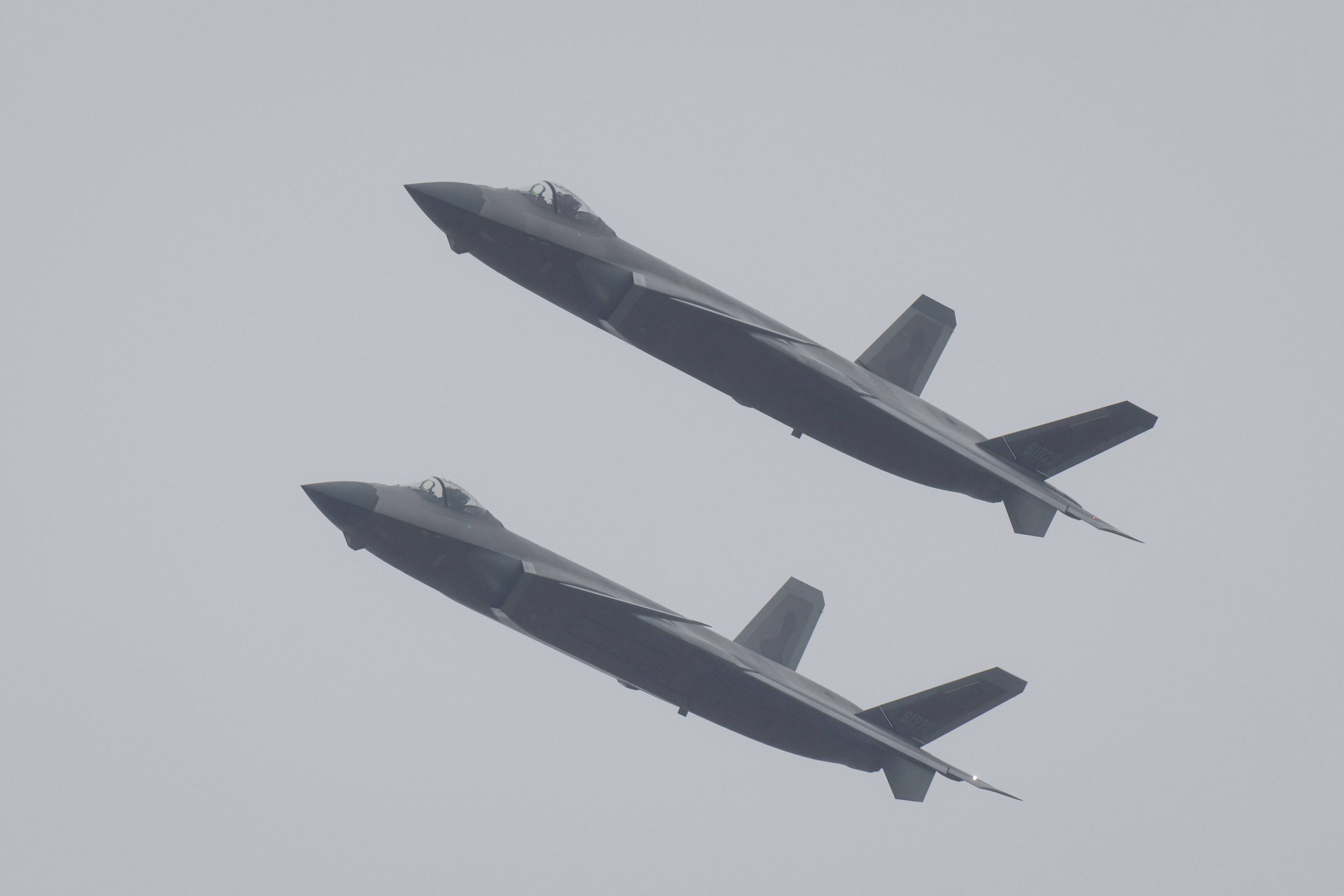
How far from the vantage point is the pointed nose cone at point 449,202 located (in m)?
47.7

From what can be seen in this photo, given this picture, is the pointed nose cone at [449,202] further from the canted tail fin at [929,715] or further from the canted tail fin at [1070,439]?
the canted tail fin at [929,715]

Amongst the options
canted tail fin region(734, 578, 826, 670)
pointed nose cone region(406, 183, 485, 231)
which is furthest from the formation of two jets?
canted tail fin region(734, 578, 826, 670)

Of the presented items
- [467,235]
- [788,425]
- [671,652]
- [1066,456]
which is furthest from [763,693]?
[467,235]

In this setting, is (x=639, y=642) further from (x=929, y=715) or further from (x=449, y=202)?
(x=449, y=202)

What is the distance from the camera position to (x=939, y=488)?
5222 cm

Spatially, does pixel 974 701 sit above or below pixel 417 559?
above

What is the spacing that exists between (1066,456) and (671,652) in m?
11.7

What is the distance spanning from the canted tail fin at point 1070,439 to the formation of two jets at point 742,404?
46 millimetres

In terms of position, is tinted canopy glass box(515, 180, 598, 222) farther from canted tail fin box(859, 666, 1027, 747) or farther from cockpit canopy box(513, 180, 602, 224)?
canted tail fin box(859, 666, 1027, 747)

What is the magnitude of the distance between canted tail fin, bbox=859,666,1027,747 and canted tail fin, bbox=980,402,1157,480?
18.3 feet

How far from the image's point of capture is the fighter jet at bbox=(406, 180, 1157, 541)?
48812mm

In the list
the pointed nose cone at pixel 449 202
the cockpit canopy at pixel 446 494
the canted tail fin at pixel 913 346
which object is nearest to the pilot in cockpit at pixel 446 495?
the cockpit canopy at pixel 446 494

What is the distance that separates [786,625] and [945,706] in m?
5.53

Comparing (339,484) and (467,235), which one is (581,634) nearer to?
(339,484)
